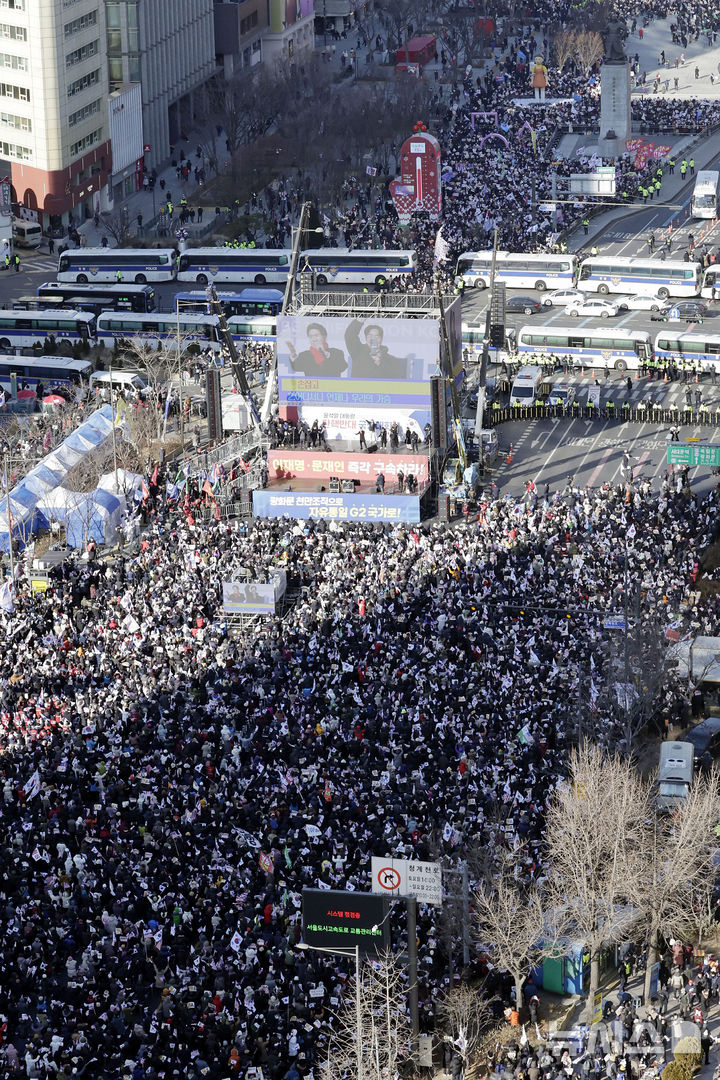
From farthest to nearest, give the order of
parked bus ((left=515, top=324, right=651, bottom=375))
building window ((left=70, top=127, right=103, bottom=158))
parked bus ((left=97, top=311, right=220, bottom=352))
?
building window ((left=70, top=127, right=103, bottom=158)) → parked bus ((left=97, top=311, right=220, bottom=352)) → parked bus ((left=515, top=324, right=651, bottom=375))

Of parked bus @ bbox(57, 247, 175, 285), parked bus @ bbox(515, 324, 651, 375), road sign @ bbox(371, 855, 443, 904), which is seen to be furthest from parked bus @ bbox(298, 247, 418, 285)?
road sign @ bbox(371, 855, 443, 904)

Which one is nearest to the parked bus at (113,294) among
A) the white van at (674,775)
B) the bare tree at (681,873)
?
the white van at (674,775)

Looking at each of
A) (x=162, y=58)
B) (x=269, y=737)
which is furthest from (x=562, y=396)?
(x=162, y=58)

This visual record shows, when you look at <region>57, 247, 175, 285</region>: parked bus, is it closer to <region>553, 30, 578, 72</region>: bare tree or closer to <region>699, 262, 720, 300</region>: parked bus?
<region>699, 262, 720, 300</region>: parked bus

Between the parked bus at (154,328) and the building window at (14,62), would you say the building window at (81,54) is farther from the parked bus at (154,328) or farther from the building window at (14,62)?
the parked bus at (154,328)

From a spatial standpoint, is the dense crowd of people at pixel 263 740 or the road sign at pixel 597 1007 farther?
the road sign at pixel 597 1007

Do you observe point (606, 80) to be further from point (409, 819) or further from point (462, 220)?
point (409, 819)

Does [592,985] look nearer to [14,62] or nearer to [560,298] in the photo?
[560,298]
